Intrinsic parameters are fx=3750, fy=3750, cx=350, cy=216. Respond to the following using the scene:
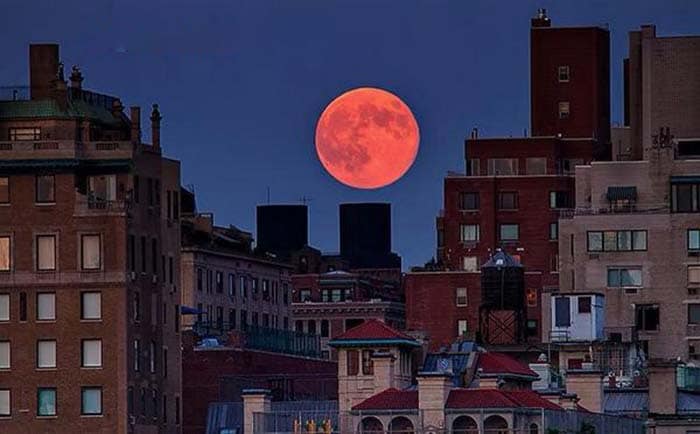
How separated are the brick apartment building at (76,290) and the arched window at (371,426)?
23277 millimetres

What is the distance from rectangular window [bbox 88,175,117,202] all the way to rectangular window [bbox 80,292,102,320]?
16.9 feet

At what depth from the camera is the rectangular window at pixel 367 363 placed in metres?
178

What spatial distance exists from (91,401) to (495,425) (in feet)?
106

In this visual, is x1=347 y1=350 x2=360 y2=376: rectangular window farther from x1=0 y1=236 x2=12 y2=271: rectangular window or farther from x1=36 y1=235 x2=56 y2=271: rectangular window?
x1=0 y1=236 x2=12 y2=271: rectangular window

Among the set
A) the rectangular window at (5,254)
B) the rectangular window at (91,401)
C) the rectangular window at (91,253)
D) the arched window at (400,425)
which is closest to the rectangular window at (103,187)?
the rectangular window at (91,253)

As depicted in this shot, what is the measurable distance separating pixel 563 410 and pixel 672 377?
1467cm

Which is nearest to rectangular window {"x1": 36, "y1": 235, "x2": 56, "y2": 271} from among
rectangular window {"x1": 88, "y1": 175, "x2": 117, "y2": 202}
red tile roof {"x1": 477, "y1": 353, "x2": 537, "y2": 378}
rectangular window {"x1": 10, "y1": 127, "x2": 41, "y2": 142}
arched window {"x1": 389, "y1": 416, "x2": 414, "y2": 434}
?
rectangular window {"x1": 88, "y1": 175, "x2": 117, "y2": 202}

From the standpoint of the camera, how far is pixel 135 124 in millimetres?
197500

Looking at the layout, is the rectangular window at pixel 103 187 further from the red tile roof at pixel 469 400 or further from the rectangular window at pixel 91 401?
the red tile roof at pixel 469 400

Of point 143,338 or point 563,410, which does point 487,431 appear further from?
point 143,338

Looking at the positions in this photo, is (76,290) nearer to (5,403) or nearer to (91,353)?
(91,353)

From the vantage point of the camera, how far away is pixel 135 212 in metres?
193

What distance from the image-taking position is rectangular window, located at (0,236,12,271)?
193m

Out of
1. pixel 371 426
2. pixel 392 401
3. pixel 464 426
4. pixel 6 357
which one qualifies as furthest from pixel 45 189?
pixel 464 426
